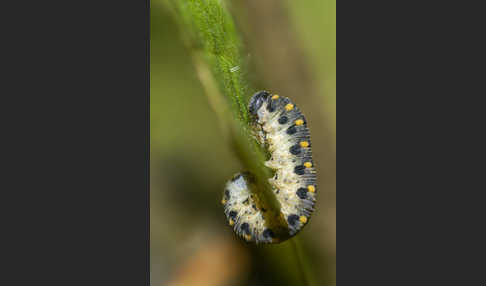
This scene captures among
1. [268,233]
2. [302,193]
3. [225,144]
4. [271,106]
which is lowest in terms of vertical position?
[268,233]

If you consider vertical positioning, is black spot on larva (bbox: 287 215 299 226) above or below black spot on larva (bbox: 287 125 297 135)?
below

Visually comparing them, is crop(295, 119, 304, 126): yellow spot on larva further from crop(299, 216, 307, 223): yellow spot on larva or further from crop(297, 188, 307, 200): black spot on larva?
crop(299, 216, 307, 223): yellow spot on larva

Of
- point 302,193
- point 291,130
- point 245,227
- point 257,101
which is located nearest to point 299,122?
point 291,130

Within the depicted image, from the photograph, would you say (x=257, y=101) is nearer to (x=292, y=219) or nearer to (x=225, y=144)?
(x=225, y=144)

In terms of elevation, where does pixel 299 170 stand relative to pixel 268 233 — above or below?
above

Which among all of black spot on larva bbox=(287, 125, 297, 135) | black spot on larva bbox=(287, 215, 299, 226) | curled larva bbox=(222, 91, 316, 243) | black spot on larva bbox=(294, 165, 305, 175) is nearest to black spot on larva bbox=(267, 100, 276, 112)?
curled larva bbox=(222, 91, 316, 243)

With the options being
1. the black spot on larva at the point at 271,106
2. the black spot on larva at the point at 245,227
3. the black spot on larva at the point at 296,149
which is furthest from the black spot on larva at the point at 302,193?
the black spot on larva at the point at 271,106

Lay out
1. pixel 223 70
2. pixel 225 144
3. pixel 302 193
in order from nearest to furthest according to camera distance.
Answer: pixel 223 70 < pixel 225 144 < pixel 302 193
